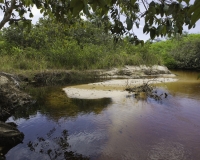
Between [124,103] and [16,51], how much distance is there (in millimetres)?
9283

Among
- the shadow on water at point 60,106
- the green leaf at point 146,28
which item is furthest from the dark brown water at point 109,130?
the green leaf at point 146,28

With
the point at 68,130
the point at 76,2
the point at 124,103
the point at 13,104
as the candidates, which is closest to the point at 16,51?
the point at 13,104

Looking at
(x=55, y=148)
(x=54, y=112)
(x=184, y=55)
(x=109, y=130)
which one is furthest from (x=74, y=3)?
(x=184, y=55)

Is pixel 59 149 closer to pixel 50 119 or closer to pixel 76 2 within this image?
pixel 50 119

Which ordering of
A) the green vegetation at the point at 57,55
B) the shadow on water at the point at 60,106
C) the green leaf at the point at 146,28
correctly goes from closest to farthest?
the green leaf at the point at 146,28 < the shadow on water at the point at 60,106 < the green vegetation at the point at 57,55

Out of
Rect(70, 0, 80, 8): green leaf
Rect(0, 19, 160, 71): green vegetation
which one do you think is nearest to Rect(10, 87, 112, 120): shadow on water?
Rect(0, 19, 160, 71): green vegetation

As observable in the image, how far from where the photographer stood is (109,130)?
529cm

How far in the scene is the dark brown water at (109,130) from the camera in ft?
13.7

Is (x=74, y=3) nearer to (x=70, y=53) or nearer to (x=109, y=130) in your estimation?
(x=109, y=130)

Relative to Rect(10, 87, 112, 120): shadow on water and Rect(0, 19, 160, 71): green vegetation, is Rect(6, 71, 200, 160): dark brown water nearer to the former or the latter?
Rect(10, 87, 112, 120): shadow on water

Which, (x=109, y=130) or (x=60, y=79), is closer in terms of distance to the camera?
(x=109, y=130)

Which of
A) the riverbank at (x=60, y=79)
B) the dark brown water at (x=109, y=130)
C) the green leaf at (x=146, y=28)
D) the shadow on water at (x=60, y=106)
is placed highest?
the green leaf at (x=146, y=28)

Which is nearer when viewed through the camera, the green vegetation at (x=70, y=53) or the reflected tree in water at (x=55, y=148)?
the reflected tree in water at (x=55, y=148)

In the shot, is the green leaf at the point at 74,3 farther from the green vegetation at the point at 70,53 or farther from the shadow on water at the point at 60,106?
the green vegetation at the point at 70,53
